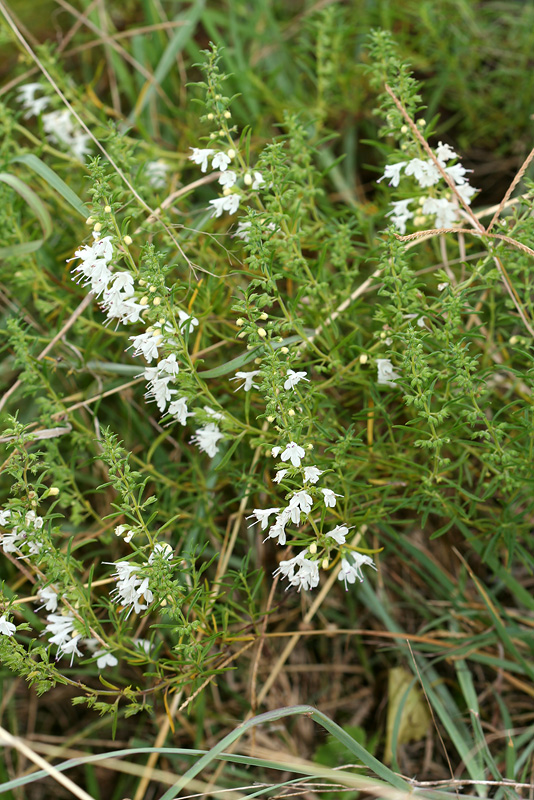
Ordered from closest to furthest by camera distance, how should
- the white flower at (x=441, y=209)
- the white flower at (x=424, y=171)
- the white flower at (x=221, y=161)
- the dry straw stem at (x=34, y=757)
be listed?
the dry straw stem at (x=34, y=757)
the white flower at (x=221, y=161)
the white flower at (x=424, y=171)
the white flower at (x=441, y=209)

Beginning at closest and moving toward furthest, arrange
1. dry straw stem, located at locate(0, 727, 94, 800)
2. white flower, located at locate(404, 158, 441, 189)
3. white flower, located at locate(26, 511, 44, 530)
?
dry straw stem, located at locate(0, 727, 94, 800), white flower, located at locate(26, 511, 44, 530), white flower, located at locate(404, 158, 441, 189)

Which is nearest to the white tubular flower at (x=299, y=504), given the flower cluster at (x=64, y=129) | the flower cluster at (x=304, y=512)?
the flower cluster at (x=304, y=512)

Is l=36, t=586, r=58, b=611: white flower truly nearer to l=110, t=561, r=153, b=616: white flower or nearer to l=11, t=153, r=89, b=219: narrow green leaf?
l=110, t=561, r=153, b=616: white flower

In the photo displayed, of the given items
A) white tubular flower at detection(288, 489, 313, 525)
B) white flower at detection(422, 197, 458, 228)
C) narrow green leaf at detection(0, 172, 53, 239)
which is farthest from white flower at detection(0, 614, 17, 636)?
white flower at detection(422, 197, 458, 228)

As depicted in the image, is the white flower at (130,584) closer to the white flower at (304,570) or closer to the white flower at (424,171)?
the white flower at (304,570)

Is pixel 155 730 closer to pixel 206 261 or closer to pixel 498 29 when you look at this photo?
pixel 206 261

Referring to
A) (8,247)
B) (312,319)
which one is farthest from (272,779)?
(8,247)

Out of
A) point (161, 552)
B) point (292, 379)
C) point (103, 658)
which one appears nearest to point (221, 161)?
point (292, 379)
